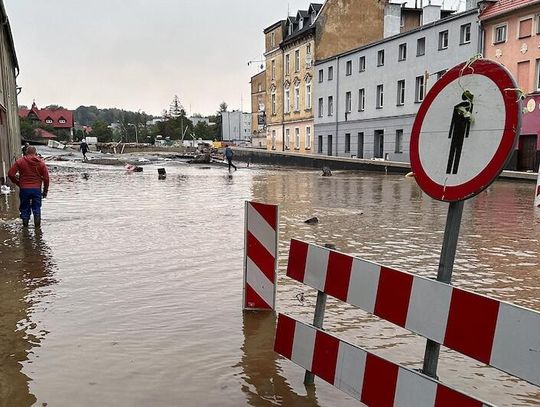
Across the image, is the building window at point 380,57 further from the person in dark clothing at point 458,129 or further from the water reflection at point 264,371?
the person in dark clothing at point 458,129

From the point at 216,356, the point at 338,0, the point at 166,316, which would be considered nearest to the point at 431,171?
the point at 216,356

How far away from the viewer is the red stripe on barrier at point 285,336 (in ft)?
12.5

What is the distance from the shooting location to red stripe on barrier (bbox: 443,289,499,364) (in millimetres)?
2422

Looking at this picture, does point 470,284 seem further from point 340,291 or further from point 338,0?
point 338,0

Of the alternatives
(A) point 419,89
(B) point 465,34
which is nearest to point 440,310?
(B) point 465,34

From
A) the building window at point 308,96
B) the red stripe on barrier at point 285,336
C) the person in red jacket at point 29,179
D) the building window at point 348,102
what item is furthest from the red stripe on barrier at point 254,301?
the building window at point 308,96

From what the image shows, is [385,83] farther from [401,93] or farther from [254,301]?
[254,301]

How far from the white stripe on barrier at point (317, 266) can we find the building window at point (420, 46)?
123 feet

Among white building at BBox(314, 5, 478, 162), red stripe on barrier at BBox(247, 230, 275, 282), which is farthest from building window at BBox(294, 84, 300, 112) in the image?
red stripe on barrier at BBox(247, 230, 275, 282)

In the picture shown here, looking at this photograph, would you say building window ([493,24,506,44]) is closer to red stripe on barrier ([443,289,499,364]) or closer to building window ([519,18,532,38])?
building window ([519,18,532,38])

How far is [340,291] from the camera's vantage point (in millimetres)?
3336

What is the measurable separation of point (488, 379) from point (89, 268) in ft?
18.4

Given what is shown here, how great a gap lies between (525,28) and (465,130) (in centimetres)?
3173

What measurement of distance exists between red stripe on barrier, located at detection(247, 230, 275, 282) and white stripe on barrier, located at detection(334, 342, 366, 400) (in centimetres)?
221
